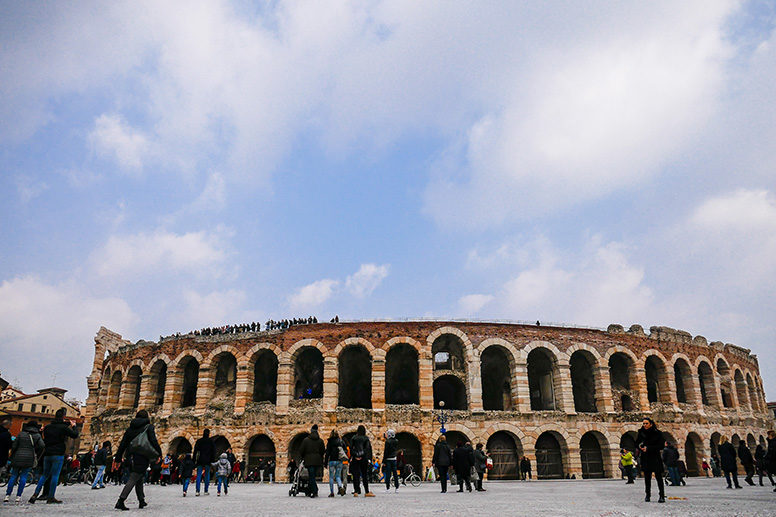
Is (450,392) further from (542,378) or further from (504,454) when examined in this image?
(504,454)

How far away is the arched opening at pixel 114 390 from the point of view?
31609 millimetres

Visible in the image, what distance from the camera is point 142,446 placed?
311 inches

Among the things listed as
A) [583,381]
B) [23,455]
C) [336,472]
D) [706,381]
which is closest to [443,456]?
[336,472]

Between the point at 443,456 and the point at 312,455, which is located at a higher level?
the point at 312,455

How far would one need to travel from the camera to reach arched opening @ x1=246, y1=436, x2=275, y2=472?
26078mm

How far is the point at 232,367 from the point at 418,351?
1201 cm

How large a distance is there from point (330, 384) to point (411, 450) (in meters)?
5.23

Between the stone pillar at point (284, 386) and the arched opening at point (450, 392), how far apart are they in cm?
840

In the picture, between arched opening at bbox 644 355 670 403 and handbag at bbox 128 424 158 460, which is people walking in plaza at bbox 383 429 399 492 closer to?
handbag at bbox 128 424 158 460

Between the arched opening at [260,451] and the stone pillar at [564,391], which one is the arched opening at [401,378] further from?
the stone pillar at [564,391]

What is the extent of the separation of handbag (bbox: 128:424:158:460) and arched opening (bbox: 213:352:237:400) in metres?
21.3

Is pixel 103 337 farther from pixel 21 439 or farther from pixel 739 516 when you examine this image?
pixel 739 516

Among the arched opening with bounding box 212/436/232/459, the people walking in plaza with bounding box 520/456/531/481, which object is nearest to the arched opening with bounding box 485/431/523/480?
the people walking in plaza with bounding box 520/456/531/481

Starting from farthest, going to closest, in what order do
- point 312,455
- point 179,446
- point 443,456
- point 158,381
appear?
point 158,381 → point 179,446 → point 443,456 → point 312,455
